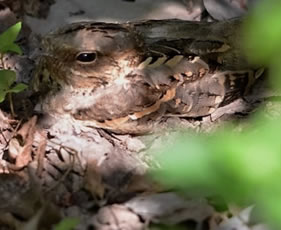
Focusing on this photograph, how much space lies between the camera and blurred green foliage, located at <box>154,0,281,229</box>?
52 centimetres

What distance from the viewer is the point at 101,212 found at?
5.67 feet

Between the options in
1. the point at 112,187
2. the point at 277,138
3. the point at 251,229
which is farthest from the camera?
the point at 112,187

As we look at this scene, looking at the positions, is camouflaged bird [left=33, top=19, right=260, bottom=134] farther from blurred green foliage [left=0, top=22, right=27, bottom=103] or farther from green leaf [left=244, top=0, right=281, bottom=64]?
green leaf [left=244, top=0, right=281, bottom=64]

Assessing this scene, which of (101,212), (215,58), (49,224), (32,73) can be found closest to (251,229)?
(101,212)

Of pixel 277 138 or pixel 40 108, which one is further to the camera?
pixel 40 108

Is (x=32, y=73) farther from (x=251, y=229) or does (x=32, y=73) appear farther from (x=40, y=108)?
(x=251, y=229)

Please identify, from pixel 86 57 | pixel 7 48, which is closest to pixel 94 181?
pixel 86 57

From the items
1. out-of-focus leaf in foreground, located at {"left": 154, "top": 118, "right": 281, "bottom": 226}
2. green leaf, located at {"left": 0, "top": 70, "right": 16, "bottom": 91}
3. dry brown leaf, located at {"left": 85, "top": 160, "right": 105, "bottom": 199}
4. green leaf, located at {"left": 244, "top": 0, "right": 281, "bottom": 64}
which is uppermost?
green leaf, located at {"left": 244, "top": 0, "right": 281, "bottom": 64}

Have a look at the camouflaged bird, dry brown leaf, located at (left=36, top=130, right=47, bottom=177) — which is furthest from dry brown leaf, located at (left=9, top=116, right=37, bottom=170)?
the camouflaged bird

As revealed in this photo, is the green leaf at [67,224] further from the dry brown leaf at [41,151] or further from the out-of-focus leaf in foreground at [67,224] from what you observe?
the dry brown leaf at [41,151]

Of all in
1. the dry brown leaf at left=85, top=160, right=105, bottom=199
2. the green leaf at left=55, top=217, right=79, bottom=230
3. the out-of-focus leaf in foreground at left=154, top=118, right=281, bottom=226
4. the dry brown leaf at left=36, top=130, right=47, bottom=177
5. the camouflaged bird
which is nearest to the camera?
the out-of-focus leaf in foreground at left=154, top=118, right=281, bottom=226

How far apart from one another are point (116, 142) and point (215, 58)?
0.52 meters

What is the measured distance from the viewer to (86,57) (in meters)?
2.06

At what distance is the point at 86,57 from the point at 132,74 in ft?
0.65
